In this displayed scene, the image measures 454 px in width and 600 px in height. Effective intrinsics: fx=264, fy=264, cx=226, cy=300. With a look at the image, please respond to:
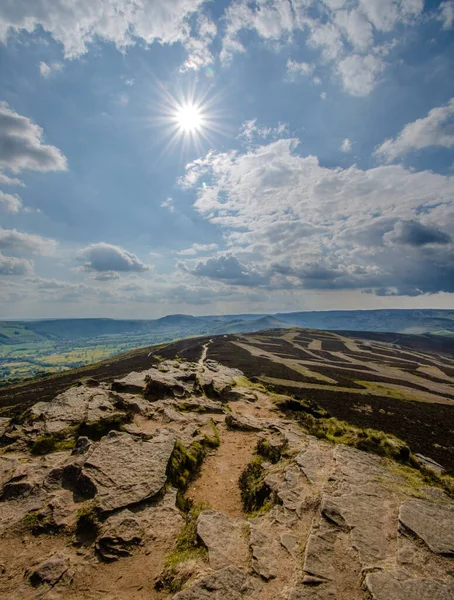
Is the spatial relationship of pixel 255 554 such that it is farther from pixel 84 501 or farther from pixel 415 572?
pixel 84 501

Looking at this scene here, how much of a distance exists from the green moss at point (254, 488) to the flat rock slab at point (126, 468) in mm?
5210

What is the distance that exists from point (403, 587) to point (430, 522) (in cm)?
458

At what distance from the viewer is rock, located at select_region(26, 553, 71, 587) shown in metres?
10.0

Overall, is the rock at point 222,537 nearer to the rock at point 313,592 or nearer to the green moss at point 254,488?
the rock at point 313,592

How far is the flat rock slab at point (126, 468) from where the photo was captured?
1410cm

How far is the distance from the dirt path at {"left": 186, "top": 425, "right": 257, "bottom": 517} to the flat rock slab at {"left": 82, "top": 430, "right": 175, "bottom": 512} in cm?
288

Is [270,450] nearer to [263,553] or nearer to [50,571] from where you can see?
[263,553]

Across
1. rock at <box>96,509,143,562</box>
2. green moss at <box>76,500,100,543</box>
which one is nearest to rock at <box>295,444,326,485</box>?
rock at <box>96,509,143,562</box>

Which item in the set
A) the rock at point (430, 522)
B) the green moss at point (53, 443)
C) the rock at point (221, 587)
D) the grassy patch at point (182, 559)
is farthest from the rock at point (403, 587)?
the green moss at point (53, 443)

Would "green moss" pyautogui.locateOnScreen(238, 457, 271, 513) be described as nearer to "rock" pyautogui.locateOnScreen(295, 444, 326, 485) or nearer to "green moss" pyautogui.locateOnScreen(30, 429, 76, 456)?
"rock" pyautogui.locateOnScreen(295, 444, 326, 485)

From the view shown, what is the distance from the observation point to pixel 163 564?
1092 centimetres

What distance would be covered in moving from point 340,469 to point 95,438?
19.3m

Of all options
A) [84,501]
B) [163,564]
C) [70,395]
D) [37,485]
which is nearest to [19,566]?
[84,501]

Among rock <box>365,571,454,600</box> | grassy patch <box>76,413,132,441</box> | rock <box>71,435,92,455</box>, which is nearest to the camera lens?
rock <box>365,571,454,600</box>
